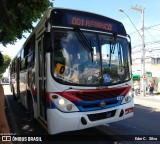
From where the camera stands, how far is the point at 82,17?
754 cm

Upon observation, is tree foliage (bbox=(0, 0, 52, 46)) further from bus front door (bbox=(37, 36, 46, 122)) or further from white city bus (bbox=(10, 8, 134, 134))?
white city bus (bbox=(10, 8, 134, 134))

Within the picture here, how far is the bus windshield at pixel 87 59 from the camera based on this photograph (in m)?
6.89

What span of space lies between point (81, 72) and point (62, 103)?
87 centimetres

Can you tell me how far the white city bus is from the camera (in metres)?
6.76

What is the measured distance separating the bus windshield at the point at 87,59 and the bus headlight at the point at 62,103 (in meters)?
0.38

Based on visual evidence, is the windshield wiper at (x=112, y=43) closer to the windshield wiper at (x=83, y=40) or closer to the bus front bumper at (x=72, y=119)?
the windshield wiper at (x=83, y=40)

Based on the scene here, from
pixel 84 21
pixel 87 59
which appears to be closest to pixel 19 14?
pixel 84 21

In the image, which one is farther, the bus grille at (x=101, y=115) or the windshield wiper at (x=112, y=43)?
the windshield wiper at (x=112, y=43)

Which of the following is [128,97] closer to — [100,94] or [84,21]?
[100,94]

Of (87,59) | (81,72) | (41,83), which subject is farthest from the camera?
(41,83)

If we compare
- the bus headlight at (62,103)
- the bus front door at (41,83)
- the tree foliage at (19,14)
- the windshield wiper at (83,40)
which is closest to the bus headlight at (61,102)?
the bus headlight at (62,103)

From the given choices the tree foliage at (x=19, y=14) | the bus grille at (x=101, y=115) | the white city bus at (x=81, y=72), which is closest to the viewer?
the white city bus at (x=81, y=72)

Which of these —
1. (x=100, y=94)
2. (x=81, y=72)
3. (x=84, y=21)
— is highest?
(x=84, y=21)

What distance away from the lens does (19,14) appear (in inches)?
486
